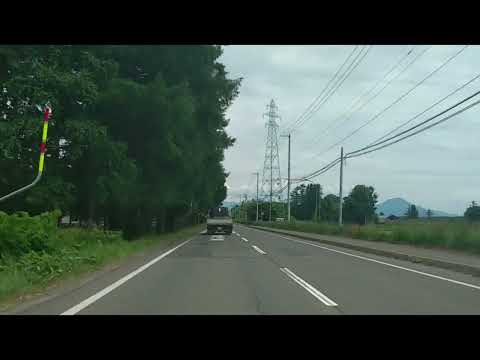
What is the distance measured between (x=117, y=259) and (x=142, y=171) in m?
13.1

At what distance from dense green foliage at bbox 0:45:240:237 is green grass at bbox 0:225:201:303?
17.7 feet

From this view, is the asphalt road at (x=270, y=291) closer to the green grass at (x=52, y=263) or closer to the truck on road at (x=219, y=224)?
the green grass at (x=52, y=263)

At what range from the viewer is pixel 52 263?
1456 cm

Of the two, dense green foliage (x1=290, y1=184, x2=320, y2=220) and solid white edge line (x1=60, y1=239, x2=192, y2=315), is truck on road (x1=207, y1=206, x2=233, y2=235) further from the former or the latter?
dense green foliage (x1=290, y1=184, x2=320, y2=220)

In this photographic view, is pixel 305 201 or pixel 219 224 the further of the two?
pixel 305 201

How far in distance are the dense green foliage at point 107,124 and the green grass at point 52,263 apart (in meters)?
5.38

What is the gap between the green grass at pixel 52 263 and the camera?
11446 millimetres

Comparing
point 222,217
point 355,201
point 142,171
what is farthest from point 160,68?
point 355,201

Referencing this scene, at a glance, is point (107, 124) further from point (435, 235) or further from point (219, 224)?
point (219, 224)

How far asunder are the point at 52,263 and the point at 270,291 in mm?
6179

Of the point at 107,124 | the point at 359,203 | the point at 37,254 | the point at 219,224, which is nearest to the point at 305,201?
the point at 359,203
